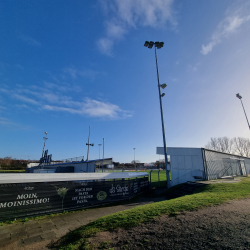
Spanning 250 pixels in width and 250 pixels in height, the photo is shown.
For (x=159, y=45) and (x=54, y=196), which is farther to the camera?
(x=159, y=45)

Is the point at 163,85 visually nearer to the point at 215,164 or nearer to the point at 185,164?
the point at 185,164

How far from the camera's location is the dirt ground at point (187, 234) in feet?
10.9

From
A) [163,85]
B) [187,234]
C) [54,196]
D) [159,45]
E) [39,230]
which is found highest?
[159,45]

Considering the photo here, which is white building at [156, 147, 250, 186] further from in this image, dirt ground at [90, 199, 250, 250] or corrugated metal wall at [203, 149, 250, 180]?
dirt ground at [90, 199, 250, 250]

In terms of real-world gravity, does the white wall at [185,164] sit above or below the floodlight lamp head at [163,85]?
below

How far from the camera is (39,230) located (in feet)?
19.2

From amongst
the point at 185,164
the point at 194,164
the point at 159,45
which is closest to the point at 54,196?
the point at 185,164

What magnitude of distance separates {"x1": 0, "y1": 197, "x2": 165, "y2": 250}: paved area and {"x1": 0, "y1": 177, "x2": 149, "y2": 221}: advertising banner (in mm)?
585

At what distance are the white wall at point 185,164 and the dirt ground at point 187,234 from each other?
45.5 ft

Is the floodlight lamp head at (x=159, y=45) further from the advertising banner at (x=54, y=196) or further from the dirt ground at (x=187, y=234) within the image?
the dirt ground at (x=187, y=234)

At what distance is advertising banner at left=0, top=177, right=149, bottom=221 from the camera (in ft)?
22.4

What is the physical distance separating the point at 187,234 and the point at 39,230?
18.9 ft

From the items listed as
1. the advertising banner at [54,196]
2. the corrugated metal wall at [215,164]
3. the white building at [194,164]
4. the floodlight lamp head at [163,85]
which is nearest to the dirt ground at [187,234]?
the advertising banner at [54,196]

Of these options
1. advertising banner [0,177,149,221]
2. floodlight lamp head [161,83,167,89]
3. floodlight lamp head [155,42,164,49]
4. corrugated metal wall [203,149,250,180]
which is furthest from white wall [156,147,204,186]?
floodlight lamp head [155,42,164,49]
